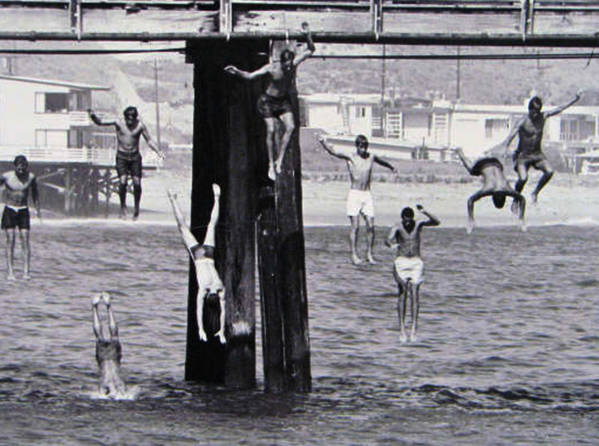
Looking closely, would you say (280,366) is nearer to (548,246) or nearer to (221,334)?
(221,334)

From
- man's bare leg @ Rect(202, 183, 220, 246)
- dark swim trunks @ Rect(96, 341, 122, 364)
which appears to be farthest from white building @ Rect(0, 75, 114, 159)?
man's bare leg @ Rect(202, 183, 220, 246)

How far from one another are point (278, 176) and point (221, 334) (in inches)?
76.7

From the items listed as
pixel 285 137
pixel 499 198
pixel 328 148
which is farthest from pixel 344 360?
pixel 285 137

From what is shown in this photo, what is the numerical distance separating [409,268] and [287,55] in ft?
18.7

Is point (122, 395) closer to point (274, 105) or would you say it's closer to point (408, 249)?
point (408, 249)

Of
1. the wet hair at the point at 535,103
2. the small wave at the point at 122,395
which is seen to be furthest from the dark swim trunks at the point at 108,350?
the wet hair at the point at 535,103

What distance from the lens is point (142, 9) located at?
16141mm

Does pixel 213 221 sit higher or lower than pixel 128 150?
lower

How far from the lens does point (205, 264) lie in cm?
1655

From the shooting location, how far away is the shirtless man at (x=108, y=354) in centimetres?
1698

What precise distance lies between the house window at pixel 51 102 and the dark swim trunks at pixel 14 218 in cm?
4889

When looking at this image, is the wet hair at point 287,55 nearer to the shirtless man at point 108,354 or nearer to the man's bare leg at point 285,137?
the man's bare leg at point 285,137

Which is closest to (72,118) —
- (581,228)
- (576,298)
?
(581,228)

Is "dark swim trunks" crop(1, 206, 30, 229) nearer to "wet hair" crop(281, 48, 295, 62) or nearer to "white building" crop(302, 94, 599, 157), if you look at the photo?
"wet hair" crop(281, 48, 295, 62)
